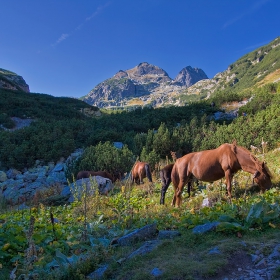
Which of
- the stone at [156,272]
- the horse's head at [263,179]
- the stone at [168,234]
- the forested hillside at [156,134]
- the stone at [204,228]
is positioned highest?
the forested hillside at [156,134]

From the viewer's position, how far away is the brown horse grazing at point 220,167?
22.3 feet

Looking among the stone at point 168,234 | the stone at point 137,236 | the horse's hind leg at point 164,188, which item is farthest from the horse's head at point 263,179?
the stone at point 137,236

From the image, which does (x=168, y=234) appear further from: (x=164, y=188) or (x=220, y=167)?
(x=164, y=188)

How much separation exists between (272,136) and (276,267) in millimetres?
12981

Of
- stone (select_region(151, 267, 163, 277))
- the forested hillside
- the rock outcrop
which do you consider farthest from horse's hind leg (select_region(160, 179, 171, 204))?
the forested hillside

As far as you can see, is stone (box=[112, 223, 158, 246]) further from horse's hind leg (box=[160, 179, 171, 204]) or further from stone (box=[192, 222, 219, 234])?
horse's hind leg (box=[160, 179, 171, 204])

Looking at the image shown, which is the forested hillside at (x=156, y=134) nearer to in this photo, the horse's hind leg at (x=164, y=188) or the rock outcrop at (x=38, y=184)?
the rock outcrop at (x=38, y=184)

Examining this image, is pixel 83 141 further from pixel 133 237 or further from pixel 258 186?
pixel 133 237

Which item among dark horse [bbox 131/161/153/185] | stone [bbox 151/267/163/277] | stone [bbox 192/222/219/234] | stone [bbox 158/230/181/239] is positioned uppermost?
dark horse [bbox 131/161/153/185]

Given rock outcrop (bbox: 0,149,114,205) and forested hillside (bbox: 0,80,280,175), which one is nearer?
rock outcrop (bbox: 0,149,114,205)

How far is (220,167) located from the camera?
738 centimetres

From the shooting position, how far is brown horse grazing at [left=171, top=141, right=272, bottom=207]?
6.79 m

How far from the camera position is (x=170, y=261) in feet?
10.4

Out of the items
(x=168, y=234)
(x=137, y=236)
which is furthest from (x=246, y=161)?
(x=137, y=236)
